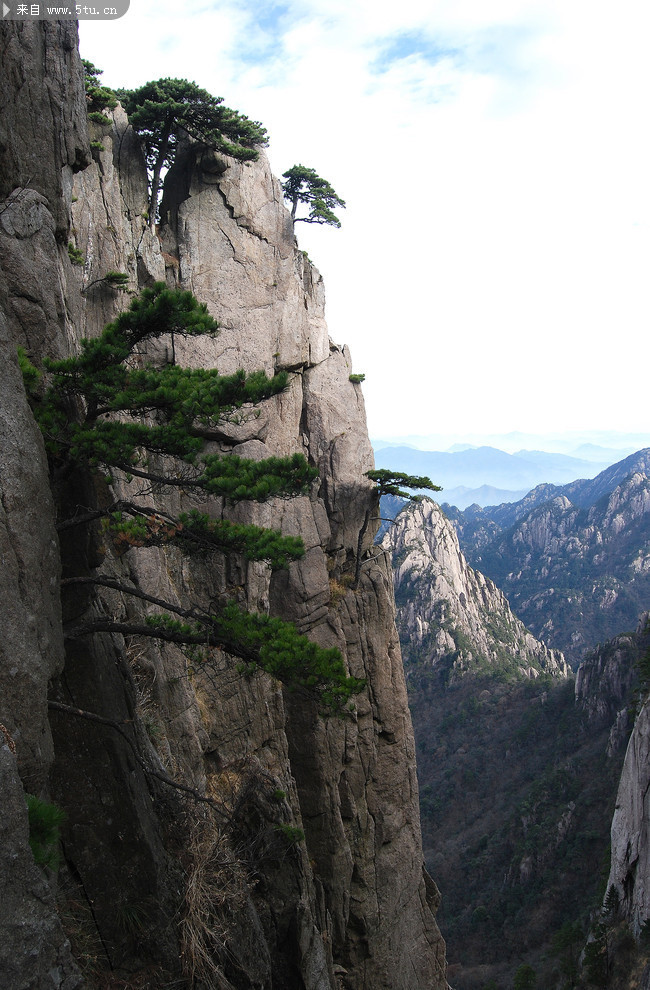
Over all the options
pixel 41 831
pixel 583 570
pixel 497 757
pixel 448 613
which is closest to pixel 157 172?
pixel 41 831

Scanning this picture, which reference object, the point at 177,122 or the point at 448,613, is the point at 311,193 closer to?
the point at 177,122

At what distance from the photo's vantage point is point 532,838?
201ft

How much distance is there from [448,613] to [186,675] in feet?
324

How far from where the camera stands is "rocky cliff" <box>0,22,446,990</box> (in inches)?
253

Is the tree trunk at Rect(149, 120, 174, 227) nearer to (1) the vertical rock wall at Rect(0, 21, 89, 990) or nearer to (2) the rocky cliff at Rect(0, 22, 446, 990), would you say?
(2) the rocky cliff at Rect(0, 22, 446, 990)

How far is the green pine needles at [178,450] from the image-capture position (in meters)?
7.21

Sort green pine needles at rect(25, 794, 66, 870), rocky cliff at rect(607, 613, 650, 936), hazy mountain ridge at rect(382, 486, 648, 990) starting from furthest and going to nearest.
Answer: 1. hazy mountain ridge at rect(382, 486, 648, 990)
2. rocky cliff at rect(607, 613, 650, 936)
3. green pine needles at rect(25, 794, 66, 870)

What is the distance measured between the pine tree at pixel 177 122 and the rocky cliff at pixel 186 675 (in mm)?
578

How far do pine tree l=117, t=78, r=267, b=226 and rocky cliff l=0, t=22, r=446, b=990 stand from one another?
0.58 metres

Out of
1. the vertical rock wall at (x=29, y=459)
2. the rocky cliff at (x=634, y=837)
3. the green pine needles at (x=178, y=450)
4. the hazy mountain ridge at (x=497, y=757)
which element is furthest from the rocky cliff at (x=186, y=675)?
the hazy mountain ridge at (x=497, y=757)

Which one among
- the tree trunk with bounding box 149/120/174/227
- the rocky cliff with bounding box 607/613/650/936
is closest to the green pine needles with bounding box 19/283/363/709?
the tree trunk with bounding box 149/120/174/227

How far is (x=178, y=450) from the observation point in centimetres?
768

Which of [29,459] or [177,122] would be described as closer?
[29,459]

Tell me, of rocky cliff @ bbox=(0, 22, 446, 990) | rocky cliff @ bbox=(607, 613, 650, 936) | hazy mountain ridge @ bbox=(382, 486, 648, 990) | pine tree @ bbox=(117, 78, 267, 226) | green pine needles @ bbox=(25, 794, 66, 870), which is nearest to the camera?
green pine needles @ bbox=(25, 794, 66, 870)
